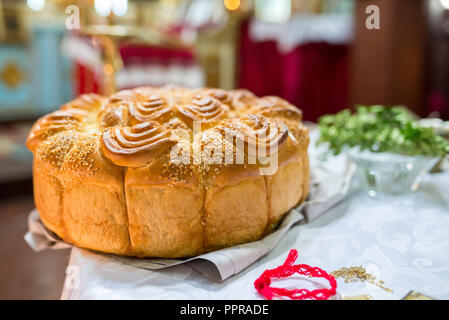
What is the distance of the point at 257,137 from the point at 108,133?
349 mm

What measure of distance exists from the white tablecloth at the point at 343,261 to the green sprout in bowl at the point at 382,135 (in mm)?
217

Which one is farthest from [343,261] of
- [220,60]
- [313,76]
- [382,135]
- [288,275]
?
[220,60]

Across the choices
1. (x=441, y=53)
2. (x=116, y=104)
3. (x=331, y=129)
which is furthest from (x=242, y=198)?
(x=441, y=53)

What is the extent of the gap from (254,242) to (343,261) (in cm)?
21

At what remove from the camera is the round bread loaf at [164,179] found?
0.86m

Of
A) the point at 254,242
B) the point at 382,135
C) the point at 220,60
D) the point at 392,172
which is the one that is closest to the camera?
the point at 254,242

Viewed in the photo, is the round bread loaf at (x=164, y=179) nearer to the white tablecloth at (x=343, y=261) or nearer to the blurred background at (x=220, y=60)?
the white tablecloth at (x=343, y=261)

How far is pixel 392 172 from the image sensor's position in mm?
1229

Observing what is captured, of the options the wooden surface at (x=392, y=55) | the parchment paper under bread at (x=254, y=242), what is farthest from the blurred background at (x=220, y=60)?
the parchment paper under bread at (x=254, y=242)

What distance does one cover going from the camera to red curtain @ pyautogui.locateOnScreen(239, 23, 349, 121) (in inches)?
172

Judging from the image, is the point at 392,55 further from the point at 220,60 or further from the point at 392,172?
the point at 392,172

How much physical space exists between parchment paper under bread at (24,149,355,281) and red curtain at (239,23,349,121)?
3075 millimetres

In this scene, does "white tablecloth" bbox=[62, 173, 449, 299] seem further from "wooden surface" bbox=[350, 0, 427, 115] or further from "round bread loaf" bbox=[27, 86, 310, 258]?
"wooden surface" bbox=[350, 0, 427, 115]

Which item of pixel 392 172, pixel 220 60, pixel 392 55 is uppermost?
pixel 220 60
